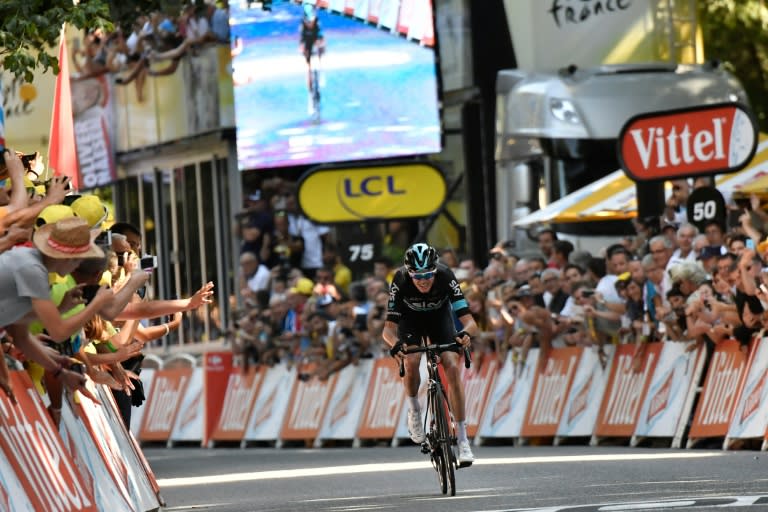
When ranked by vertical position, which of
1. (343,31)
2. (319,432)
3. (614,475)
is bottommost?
(319,432)

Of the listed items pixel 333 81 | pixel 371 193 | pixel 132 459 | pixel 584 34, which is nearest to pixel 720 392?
pixel 132 459

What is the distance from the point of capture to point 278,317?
28.6 meters

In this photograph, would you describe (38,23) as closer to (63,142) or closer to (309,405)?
(63,142)

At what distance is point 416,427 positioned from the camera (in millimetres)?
16453

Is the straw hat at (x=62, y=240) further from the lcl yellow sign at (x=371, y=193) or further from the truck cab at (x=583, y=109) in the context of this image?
the lcl yellow sign at (x=371, y=193)

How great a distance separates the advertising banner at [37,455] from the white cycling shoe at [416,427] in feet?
15.4

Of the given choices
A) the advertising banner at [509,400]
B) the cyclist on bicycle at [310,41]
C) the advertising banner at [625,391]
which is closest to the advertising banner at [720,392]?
the advertising banner at [625,391]

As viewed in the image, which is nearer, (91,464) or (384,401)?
(91,464)

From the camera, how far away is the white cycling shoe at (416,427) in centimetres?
1631

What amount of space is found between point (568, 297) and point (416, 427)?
697cm

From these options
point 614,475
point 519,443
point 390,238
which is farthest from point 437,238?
point 614,475

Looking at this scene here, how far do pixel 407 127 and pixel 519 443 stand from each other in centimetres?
1127

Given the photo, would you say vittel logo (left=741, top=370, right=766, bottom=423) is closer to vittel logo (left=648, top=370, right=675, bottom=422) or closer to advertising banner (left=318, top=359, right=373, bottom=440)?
vittel logo (left=648, top=370, right=675, bottom=422)

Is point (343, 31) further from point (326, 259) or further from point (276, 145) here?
point (326, 259)
